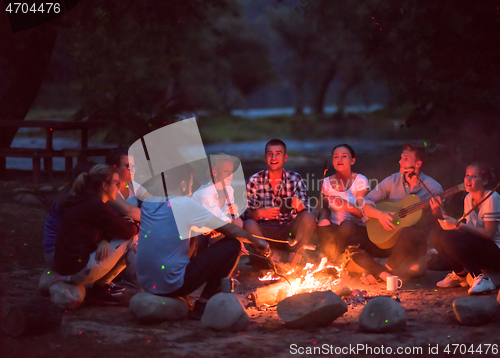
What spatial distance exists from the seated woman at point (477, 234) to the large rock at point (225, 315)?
2087 millimetres

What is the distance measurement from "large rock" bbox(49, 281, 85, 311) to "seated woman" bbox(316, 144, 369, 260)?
255cm

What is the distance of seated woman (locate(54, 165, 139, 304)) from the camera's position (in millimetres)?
4504

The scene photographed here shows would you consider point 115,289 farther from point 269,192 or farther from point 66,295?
point 269,192

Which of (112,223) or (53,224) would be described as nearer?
(112,223)

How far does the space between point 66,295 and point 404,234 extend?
3.19 m

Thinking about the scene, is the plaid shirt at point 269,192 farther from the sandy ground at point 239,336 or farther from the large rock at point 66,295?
the large rock at point 66,295

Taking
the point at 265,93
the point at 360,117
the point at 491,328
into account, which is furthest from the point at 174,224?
the point at 265,93

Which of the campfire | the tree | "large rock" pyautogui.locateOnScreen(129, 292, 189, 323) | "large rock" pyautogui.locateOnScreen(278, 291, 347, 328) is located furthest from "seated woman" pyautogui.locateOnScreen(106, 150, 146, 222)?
the tree

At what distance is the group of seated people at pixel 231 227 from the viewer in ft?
13.8

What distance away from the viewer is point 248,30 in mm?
41750

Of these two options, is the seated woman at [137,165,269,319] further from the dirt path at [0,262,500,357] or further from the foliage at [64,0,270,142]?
the foliage at [64,0,270,142]

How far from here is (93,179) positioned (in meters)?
4.52

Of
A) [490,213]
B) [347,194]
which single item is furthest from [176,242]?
[490,213]

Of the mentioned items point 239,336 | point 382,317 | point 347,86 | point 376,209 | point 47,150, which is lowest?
point 239,336
